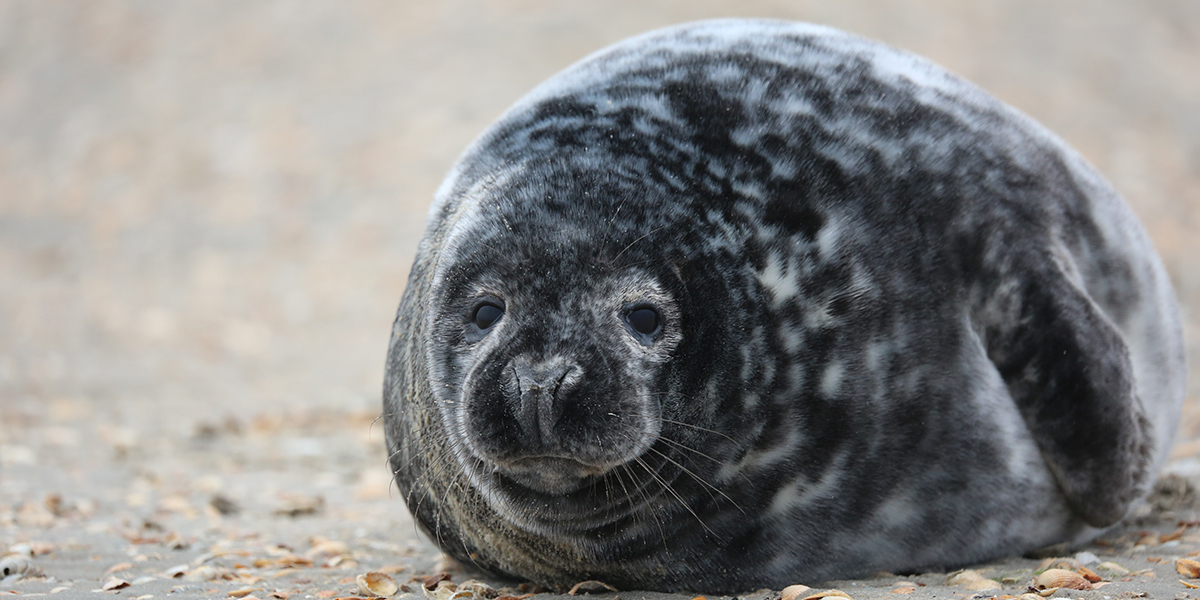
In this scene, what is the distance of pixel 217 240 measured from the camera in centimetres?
1205

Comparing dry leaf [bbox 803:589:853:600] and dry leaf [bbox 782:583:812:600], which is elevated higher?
dry leaf [bbox 782:583:812:600]

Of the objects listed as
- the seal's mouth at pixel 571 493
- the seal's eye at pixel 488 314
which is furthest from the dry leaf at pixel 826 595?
the seal's eye at pixel 488 314

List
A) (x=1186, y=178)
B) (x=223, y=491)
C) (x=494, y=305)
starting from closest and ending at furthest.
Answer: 1. (x=494, y=305)
2. (x=223, y=491)
3. (x=1186, y=178)

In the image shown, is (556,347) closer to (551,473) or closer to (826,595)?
(551,473)

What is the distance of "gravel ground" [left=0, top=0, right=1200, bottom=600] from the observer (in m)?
4.18

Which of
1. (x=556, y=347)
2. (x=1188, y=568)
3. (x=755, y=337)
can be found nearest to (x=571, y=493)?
(x=556, y=347)

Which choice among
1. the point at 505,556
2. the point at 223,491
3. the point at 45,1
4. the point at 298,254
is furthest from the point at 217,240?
the point at 505,556

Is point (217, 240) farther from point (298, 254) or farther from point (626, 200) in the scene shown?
point (626, 200)

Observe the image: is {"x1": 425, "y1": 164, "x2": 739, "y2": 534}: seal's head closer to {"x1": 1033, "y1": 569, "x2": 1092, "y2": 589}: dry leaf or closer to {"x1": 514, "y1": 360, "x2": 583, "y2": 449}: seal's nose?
{"x1": 514, "y1": 360, "x2": 583, "y2": 449}: seal's nose

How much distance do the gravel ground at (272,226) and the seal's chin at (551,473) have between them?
0.50m

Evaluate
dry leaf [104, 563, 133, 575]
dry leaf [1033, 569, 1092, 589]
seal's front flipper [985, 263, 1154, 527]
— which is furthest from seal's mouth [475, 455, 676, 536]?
dry leaf [104, 563, 133, 575]

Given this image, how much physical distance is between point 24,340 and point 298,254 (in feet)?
8.51

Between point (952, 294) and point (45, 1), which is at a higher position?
point (45, 1)

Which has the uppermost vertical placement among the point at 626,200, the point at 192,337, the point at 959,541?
the point at 192,337
